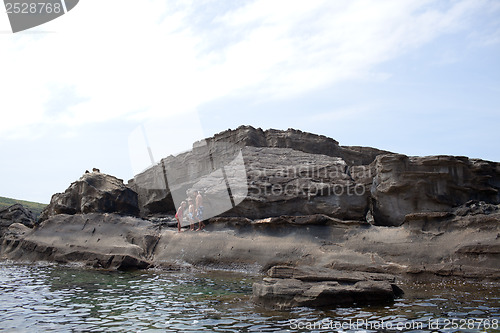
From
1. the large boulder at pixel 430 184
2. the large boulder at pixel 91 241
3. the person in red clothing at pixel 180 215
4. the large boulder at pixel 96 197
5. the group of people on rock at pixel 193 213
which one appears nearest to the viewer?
the large boulder at pixel 430 184

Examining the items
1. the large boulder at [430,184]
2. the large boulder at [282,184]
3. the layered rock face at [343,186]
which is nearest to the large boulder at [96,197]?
the large boulder at [282,184]

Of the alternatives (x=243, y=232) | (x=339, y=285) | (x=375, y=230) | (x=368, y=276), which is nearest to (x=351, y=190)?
(x=375, y=230)

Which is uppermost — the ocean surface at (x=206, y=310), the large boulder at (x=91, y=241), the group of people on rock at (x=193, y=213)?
the group of people on rock at (x=193, y=213)

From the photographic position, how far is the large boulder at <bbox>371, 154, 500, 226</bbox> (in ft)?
47.7

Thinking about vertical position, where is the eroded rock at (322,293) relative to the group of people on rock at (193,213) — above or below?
below

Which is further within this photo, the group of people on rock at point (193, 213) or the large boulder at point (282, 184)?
the group of people on rock at point (193, 213)

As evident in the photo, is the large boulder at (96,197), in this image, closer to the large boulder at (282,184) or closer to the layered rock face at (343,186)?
the large boulder at (282,184)

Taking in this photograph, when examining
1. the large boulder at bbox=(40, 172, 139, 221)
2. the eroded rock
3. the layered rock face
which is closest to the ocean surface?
the eroded rock

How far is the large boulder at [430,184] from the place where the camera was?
1454 centimetres

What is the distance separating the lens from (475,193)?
48.8 ft

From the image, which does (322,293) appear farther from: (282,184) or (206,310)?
(282,184)

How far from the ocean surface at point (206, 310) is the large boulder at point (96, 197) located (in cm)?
765

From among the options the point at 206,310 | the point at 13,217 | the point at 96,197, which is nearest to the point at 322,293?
the point at 206,310

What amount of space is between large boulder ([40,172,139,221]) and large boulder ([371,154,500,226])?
1172cm
